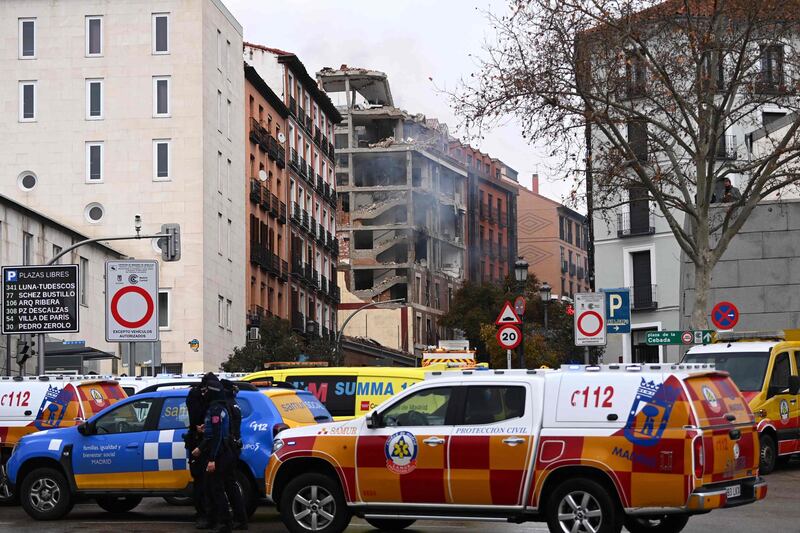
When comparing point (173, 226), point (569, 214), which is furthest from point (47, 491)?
point (569, 214)

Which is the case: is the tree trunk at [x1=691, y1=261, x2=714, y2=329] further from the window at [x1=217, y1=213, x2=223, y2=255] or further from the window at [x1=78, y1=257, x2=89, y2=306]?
the window at [x1=217, y1=213, x2=223, y2=255]

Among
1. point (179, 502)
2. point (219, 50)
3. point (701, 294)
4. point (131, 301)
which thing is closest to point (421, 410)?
point (179, 502)

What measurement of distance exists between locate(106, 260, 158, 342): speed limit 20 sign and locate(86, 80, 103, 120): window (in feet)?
130

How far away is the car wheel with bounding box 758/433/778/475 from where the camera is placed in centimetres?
2284

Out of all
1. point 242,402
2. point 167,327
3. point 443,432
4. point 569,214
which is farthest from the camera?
point 569,214

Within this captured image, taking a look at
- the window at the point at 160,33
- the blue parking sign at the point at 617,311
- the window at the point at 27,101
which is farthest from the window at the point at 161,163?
the blue parking sign at the point at 617,311

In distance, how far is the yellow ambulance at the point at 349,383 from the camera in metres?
21.1

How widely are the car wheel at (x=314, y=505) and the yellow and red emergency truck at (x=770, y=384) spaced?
10.3 meters

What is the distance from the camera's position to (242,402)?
669 inches

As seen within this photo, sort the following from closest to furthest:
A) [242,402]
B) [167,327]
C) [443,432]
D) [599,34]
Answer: [443,432], [242,402], [599,34], [167,327]

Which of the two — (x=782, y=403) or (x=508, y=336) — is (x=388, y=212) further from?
(x=782, y=403)

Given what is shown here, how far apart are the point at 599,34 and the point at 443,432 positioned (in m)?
19.1

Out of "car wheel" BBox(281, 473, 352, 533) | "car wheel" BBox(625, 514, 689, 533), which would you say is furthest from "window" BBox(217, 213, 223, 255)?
A: "car wheel" BBox(625, 514, 689, 533)

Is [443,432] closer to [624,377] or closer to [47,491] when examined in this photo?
[624,377]
